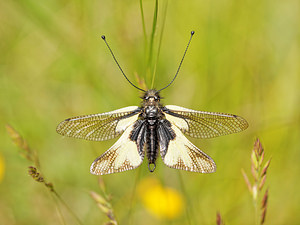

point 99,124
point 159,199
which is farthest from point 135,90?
point 99,124

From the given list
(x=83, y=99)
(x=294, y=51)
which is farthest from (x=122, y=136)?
(x=294, y=51)

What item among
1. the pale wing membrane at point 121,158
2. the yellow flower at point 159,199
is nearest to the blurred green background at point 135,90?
the yellow flower at point 159,199

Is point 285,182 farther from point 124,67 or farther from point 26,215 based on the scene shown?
point 26,215

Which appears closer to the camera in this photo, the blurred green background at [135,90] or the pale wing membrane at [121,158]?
the pale wing membrane at [121,158]

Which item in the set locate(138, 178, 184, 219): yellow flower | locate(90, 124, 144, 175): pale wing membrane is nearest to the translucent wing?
locate(90, 124, 144, 175): pale wing membrane

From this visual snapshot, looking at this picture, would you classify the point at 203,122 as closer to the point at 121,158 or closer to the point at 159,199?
the point at 121,158

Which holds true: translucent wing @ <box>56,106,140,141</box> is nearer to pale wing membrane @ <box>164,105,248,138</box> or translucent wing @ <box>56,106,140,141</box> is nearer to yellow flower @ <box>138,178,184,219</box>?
pale wing membrane @ <box>164,105,248,138</box>

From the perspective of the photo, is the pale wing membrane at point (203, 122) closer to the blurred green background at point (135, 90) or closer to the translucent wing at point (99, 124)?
the translucent wing at point (99, 124)
